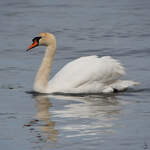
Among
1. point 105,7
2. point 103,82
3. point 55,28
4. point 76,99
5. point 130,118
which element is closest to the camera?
point 130,118

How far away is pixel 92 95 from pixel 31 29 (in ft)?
24.2

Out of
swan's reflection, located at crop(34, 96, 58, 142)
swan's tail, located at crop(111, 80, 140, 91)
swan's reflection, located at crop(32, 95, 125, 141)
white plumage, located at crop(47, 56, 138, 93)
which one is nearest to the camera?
swan's reflection, located at crop(34, 96, 58, 142)

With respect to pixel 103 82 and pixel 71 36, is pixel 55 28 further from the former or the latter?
pixel 103 82

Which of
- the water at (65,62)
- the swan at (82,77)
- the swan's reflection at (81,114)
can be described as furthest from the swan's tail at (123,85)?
the swan's reflection at (81,114)

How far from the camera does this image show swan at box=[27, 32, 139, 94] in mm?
12570

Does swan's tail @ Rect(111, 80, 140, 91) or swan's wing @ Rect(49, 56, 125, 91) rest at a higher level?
swan's wing @ Rect(49, 56, 125, 91)

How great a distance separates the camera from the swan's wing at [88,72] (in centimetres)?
1258

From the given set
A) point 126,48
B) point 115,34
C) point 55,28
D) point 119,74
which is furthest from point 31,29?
point 119,74

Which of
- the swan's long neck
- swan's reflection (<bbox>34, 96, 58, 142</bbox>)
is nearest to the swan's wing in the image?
the swan's long neck

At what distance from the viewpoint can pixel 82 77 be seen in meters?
12.6

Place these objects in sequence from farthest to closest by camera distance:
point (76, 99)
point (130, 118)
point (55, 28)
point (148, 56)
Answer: point (55, 28), point (148, 56), point (76, 99), point (130, 118)

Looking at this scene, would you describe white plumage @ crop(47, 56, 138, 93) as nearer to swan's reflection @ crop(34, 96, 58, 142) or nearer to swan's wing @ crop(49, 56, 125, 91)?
swan's wing @ crop(49, 56, 125, 91)

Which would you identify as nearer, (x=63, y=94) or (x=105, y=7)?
(x=63, y=94)

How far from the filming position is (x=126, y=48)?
54.1 ft
